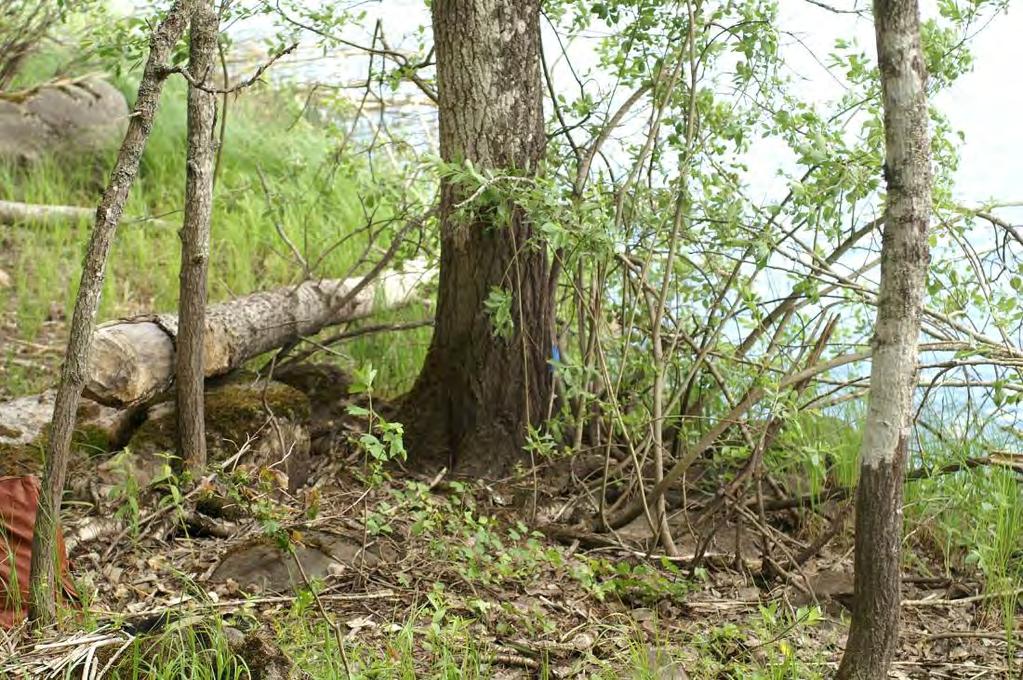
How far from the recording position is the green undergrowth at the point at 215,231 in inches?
223

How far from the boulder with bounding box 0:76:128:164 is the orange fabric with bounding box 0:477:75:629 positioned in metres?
4.84

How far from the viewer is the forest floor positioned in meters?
3.11

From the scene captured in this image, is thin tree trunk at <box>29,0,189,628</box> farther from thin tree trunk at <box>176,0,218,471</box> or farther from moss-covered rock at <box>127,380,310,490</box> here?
moss-covered rock at <box>127,380,310,490</box>

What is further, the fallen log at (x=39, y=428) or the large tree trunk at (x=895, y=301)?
the fallen log at (x=39, y=428)

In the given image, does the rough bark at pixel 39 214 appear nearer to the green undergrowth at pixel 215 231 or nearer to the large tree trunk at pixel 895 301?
the green undergrowth at pixel 215 231

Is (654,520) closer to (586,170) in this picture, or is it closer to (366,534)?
(366,534)

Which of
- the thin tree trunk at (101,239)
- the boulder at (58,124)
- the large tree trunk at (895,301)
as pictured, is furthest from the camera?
the boulder at (58,124)

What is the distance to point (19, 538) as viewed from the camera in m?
3.45

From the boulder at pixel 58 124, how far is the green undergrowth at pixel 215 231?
3.9 inches

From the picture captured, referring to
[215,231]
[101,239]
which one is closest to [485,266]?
[101,239]

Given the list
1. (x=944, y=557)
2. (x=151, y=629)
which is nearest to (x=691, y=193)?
(x=944, y=557)

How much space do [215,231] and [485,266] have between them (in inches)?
122

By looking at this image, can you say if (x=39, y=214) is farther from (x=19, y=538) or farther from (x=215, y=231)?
(x=19, y=538)

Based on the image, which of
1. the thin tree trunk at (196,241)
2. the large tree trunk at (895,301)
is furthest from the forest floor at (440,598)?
the large tree trunk at (895,301)
